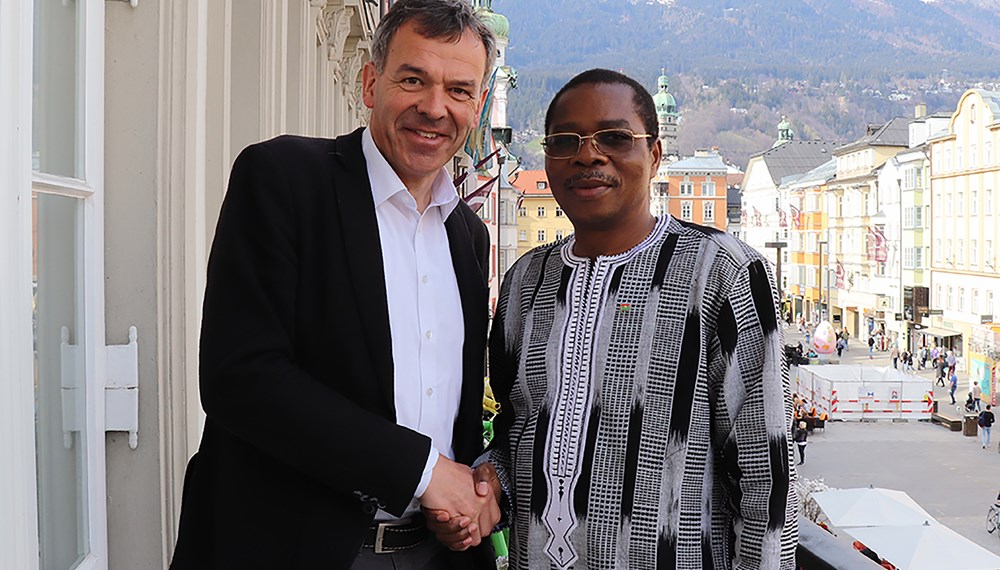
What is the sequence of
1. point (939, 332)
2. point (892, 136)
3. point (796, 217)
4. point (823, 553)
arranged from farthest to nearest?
1. point (796, 217)
2. point (892, 136)
3. point (939, 332)
4. point (823, 553)

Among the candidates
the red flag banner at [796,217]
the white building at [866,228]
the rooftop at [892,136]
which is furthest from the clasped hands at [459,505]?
the red flag banner at [796,217]

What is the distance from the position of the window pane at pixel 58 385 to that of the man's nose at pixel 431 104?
28.2 inches

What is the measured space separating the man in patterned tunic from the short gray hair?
0.26m

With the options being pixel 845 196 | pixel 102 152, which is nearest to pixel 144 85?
pixel 102 152

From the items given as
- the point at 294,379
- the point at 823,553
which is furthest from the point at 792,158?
the point at 294,379

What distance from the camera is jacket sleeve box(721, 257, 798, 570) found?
2016 millimetres

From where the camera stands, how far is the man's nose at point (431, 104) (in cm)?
204

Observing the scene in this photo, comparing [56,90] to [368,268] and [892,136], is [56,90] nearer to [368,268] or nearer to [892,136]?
[368,268]

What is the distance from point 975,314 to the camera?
4347cm

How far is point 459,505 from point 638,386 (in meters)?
0.40

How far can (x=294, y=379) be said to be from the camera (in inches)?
71.2

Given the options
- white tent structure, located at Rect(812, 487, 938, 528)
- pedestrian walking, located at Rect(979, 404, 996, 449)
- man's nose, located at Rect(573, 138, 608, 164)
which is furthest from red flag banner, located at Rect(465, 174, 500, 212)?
pedestrian walking, located at Rect(979, 404, 996, 449)

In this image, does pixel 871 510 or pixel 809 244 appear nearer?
pixel 871 510

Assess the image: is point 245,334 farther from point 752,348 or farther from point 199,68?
point 199,68
